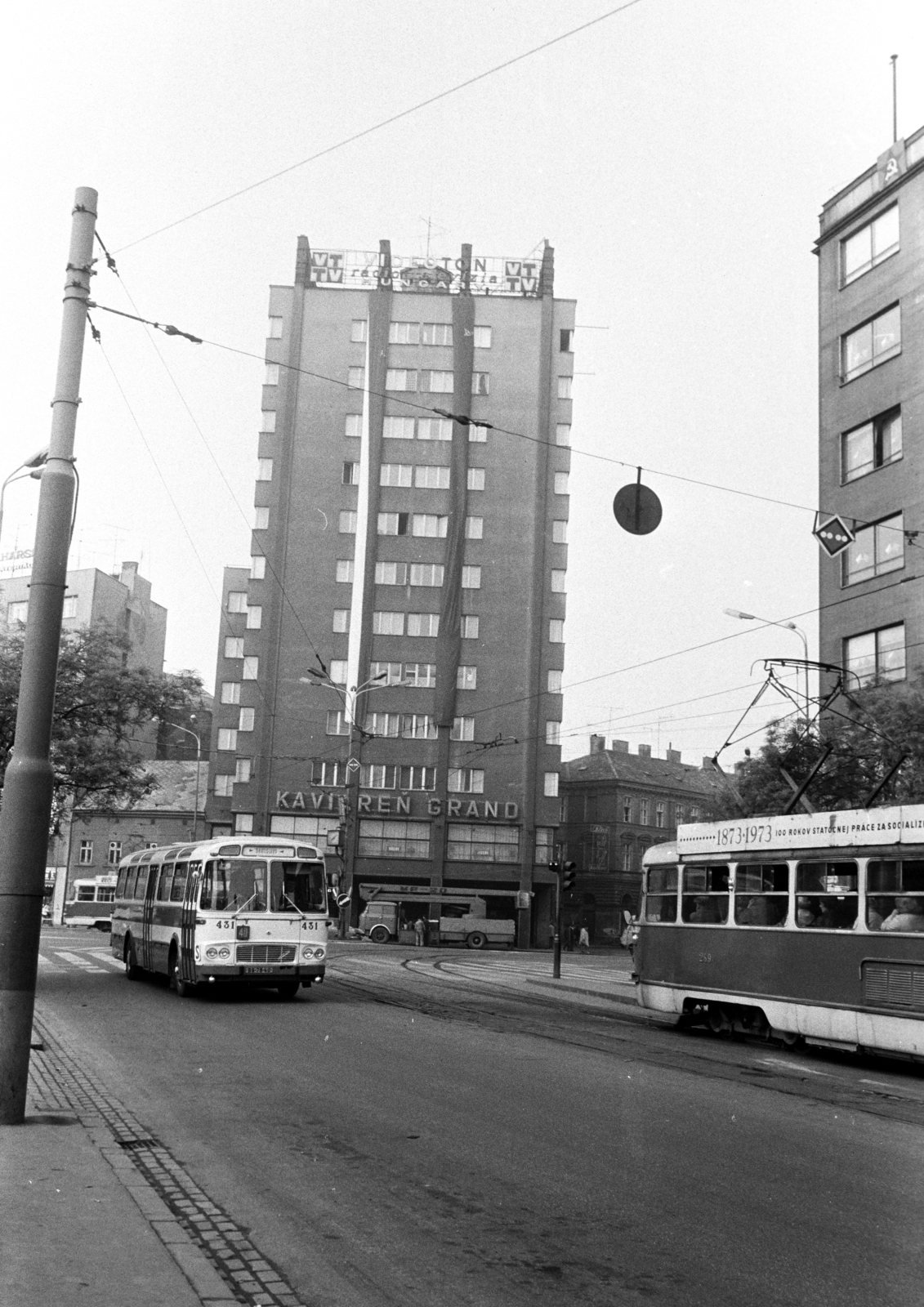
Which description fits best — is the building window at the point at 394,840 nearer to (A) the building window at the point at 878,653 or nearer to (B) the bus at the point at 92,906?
(B) the bus at the point at 92,906

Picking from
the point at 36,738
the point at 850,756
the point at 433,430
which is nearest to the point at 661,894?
the point at 850,756

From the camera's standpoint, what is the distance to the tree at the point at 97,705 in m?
23.2

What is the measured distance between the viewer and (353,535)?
236 ft

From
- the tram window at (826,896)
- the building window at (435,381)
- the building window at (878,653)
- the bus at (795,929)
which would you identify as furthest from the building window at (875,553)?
the building window at (435,381)

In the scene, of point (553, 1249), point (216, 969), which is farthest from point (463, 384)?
point (553, 1249)

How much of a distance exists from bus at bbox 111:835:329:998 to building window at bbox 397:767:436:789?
47.3 metres

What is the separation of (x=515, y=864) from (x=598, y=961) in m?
23.0

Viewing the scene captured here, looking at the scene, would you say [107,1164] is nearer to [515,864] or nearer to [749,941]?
[749,941]

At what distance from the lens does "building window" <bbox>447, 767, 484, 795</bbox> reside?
2773 inches

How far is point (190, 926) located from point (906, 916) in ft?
38.2

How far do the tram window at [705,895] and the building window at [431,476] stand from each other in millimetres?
54413

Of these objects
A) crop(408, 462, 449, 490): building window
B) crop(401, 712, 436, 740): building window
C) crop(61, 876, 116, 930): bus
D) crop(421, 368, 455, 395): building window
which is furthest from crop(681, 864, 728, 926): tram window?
crop(421, 368, 455, 395): building window

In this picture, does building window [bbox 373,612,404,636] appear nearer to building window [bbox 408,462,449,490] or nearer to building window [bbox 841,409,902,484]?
building window [bbox 408,462,449,490]

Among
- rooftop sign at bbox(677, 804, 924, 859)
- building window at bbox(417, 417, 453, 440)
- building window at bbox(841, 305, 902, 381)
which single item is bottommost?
rooftop sign at bbox(677, 804, 924, 859)
